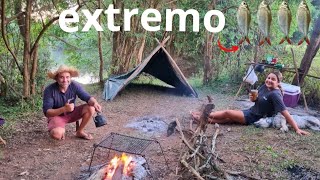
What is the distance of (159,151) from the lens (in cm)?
411

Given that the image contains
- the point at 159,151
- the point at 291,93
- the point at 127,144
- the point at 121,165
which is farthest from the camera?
the point at 291,93

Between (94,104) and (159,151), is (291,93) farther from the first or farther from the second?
(94,104)

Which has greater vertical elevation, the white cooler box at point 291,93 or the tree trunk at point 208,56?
the tree trunk at point 208,56

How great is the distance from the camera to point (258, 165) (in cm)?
362

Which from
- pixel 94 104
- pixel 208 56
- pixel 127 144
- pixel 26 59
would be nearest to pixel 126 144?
pixel 127 144

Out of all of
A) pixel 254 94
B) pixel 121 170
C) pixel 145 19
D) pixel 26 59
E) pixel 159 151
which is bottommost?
pixel 159 151

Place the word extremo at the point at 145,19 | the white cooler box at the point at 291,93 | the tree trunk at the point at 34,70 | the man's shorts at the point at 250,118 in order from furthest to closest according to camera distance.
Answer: the word extremo at the point at 145,19 < the white cooler box at the point at 291,93 < the tree trunk at the point at 34,70 < the man's shorts at the point at 250,118

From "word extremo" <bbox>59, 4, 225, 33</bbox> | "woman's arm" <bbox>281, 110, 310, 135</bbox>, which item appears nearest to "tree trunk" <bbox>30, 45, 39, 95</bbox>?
"word extremo" <bbox>59, 4, 225, 33</bbox>

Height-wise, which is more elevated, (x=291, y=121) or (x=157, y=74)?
(x=157, y=74)

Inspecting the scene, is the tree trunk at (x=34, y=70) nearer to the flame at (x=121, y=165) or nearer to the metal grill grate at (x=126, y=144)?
the metal grill grate at (x=126, y=144)

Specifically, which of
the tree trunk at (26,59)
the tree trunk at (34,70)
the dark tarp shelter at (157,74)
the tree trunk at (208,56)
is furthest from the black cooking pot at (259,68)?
the tree trunk at (26,59)

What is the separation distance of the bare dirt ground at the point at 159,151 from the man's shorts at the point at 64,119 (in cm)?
22

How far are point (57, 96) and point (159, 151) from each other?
1.34 metres

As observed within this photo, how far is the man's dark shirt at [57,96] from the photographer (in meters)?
4.12
